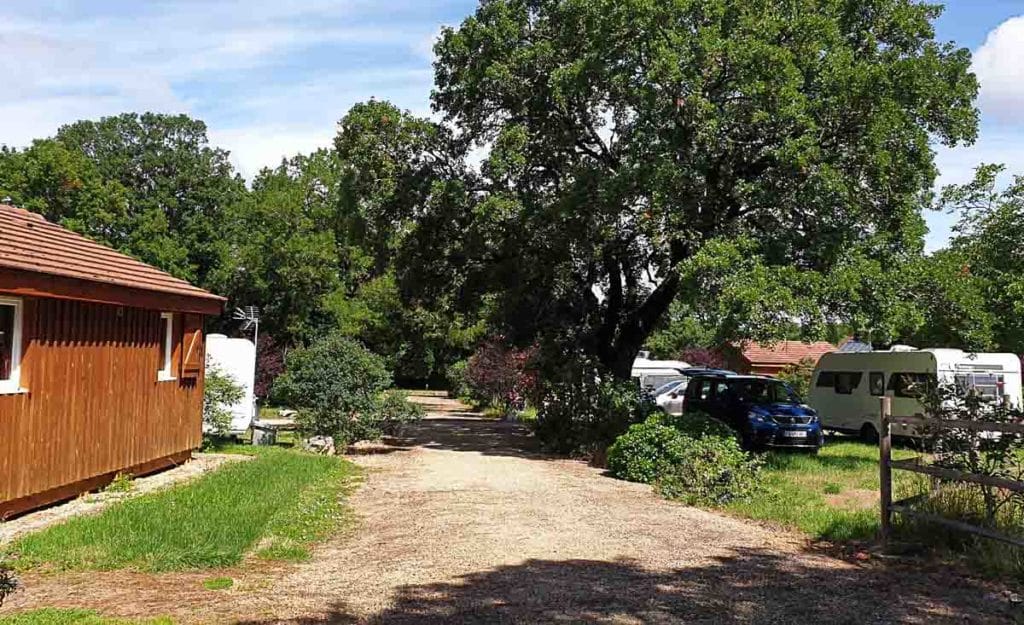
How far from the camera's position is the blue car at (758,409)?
18.2 m

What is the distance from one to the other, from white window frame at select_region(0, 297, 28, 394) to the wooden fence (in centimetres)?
929

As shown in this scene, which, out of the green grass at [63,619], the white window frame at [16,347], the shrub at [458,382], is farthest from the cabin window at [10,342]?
the shrub at [458,382]

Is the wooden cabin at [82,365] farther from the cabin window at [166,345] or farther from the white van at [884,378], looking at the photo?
the white van at [884,378]

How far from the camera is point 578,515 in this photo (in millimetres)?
10383

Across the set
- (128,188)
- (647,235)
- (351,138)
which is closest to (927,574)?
(647,235)

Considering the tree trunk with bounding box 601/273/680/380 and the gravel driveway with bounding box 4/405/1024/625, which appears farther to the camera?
the tree trunk with bounding box 601/273/680/380

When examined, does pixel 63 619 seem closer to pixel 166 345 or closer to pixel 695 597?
pixel 695 597

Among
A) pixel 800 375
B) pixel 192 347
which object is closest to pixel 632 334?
pixel 192 347

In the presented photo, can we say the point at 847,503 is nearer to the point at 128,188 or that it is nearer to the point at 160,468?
the point at 160,468

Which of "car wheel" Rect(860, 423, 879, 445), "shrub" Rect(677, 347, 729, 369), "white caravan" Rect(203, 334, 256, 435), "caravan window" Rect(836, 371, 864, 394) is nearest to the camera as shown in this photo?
"white caravan" Rect(203, 334, 256, 435)


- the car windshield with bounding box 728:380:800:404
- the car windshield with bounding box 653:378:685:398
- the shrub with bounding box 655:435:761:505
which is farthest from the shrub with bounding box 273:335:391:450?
the car windshield with bounding box 653:378:685:398

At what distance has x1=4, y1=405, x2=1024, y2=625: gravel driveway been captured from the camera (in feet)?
20.0

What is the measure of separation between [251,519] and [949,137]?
1450 cm

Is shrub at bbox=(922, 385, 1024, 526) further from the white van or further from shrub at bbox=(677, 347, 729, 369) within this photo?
shrub at bbox=(677, 347, 729, 369)
